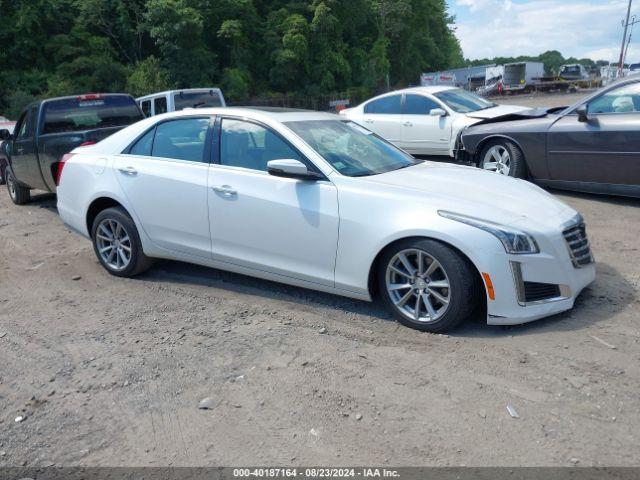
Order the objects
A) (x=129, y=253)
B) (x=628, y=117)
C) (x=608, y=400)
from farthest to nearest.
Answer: (x=628, y=117) < (x=129, y=253) < (x=608, y=400)

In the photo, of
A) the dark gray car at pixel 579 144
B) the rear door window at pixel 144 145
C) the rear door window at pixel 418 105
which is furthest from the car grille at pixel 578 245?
the rear door window at pixel 418 105

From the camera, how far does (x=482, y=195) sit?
4535mm

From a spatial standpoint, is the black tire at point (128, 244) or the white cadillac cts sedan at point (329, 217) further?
the black tire at point (128, 244)

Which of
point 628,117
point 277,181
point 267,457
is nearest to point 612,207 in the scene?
point 628,117

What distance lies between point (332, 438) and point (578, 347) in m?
1.83

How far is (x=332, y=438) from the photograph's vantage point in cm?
312

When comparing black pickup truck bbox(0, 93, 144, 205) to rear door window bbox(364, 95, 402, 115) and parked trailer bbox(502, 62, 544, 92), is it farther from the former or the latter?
parked trailer bbox(502, 62, 544, 92)

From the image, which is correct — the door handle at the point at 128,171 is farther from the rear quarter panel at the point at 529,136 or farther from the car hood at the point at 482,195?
the rear quarter panel at the point at 529,136

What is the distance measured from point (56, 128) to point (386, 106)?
6011 millimetres

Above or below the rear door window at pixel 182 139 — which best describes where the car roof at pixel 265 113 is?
above

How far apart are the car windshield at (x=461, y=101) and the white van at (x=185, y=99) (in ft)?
16.8

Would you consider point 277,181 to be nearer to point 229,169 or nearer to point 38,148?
point 229,169

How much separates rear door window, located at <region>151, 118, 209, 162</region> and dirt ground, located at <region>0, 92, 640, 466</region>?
121 centimetres

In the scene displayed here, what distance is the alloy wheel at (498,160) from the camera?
8672mm
